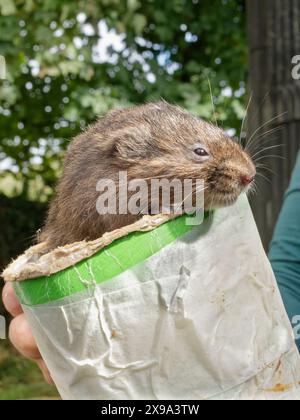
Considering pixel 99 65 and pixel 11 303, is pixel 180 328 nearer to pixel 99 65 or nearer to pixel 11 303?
pixel 11 303

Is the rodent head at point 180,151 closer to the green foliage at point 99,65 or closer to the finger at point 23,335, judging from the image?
the finger at point 23,335

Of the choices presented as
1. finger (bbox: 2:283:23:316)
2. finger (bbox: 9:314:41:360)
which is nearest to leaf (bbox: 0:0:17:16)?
finger (bbox: 2:283:23:316)

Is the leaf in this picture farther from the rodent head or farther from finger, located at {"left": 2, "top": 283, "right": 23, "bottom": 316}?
finger, located at {"left": 2, "top": 283, "right": 23, "bottom": 316}

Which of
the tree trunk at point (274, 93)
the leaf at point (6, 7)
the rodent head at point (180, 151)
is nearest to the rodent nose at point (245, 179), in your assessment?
the rodent head at point (180, 151)

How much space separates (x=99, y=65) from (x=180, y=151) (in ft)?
14.4

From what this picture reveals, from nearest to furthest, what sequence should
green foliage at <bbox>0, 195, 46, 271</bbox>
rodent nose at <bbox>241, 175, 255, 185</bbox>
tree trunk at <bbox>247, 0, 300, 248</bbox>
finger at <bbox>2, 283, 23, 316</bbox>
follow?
rodent nose at <bbox>241, 175, 255, 185</bbox> → finger at <bbox>2, 283, 23, 316</bbox> → tree trunk at <bbox>247, 0, 300, 248</bbox> → green foliage at <bbox>0, 195, 46, 271</bbox>

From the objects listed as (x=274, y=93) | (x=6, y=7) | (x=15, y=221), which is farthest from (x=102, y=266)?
(x=15, y=221)

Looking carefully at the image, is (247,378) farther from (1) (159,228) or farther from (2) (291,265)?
(2) (291,265)

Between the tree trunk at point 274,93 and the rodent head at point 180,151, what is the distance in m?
2.28

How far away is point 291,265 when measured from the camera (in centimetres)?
274

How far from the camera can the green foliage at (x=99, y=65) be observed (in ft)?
18.0

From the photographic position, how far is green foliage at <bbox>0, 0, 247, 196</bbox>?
215 inches

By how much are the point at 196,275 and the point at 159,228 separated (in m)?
0.15

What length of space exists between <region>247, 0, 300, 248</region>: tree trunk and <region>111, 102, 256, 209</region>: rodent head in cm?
228
